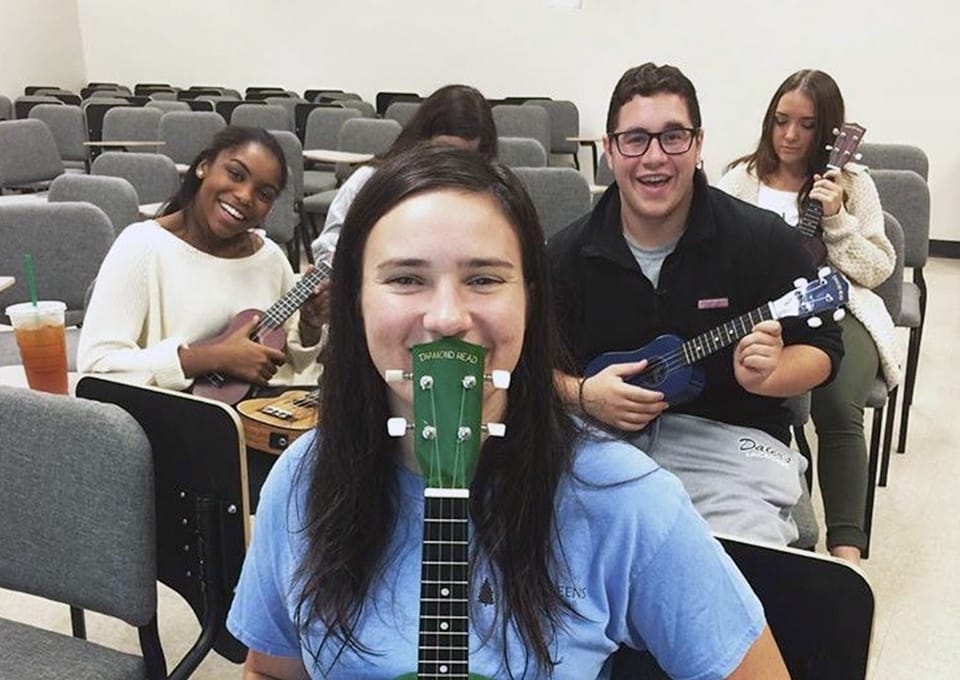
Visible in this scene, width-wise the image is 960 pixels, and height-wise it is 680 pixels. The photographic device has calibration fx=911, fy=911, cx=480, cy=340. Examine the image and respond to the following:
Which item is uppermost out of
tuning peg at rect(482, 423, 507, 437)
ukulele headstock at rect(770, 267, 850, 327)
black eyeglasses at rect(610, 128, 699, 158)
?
black eyeglasses at rect(610, 128, 699, 158)

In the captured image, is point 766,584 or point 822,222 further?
point 822,222

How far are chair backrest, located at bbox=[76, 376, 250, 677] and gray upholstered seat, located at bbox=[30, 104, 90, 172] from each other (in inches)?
215

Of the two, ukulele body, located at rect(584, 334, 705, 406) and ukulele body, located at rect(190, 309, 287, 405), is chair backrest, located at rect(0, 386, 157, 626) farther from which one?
ukulele body, located at rect(584, 334, 705, 406)

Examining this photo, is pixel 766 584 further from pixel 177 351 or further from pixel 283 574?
pixel 177 351

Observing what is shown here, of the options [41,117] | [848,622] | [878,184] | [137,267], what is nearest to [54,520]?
[137,267]

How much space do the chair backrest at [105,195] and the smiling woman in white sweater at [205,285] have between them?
1.05 m

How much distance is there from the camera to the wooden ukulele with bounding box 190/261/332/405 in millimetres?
1993

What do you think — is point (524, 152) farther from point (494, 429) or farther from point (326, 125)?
point (494, 429)

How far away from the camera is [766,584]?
0.98m

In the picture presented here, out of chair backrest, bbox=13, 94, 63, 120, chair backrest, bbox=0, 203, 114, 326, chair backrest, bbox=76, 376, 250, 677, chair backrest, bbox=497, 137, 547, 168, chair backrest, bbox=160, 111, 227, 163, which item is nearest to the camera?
chair backrest, bbox=76, 376, 250, 677

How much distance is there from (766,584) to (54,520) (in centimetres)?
100

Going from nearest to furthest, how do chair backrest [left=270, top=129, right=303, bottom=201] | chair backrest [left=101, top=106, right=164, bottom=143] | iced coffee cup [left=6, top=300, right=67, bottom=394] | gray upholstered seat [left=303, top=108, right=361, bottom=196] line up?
1. iced coffee cup [left=6, top=300, right=67, bottom=394]
2. chair backrest [left=270, top=129, right=303, bottom=201]
3. chair backrest [left=101, top=106, right=164, bottom=143]
4. gray upholstered seat [left=303, top=108, right=361, bottom=196]

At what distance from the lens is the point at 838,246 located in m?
2.31

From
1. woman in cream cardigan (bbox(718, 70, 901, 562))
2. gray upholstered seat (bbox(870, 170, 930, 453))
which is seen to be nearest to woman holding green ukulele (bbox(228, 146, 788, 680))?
woman in cream cardigan (bbox(718, 70, 901, 562))
